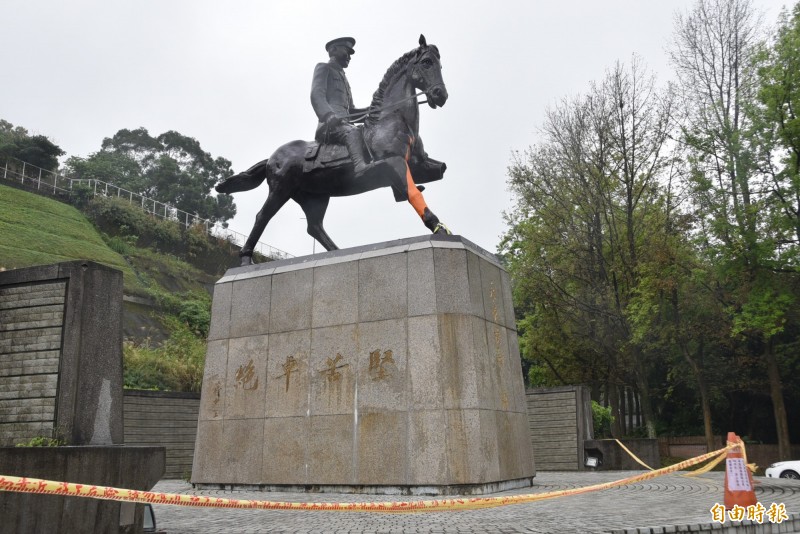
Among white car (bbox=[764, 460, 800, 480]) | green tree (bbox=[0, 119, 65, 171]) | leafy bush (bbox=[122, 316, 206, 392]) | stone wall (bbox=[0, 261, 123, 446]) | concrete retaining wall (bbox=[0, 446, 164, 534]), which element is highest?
green tree (bbox=[0, 119, 65, 171])

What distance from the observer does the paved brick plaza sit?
6219 mm

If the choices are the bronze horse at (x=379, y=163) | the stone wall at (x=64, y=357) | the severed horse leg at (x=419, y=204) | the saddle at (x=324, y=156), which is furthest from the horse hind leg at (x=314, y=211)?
the stone wall at (x=64, y=357)

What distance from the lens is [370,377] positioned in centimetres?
1025

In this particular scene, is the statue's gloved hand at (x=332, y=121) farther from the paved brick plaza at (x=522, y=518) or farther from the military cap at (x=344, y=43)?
the paved brick plaza at (x=522, y=518)

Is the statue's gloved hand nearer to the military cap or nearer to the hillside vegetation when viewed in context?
the military cap

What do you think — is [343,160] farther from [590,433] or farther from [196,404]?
[590,433]

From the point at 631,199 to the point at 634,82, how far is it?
14.6ft

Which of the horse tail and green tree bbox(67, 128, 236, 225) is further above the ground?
green tree bbox(67, 128, 236, 225)

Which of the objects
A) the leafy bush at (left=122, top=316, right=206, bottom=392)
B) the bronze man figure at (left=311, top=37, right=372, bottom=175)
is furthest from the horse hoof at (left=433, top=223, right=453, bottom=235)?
the leafy bush at (left=122, top=316, right=206, bottom=392)

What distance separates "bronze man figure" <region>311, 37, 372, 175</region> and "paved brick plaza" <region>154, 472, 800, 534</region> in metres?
5.59

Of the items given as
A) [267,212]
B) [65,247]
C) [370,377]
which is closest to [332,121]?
[267,212]

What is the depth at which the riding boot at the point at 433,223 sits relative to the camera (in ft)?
35.3

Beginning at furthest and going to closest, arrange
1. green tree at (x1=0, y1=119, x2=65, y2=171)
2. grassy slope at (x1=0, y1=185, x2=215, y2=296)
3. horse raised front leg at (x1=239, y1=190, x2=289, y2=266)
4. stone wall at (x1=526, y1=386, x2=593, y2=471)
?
green tree at (x1=0, y1=119, x2=65, y2=171) < grassy slope at (x1=0, y1=185, x2=215, y2=296) < stone wall at (x1=526, y1=386, x2=593, y2=471) < horse raised front leg at (x1=239, y1=190, x2=289, y2=266)

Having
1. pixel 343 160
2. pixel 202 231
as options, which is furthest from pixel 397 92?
pixel 202 231
